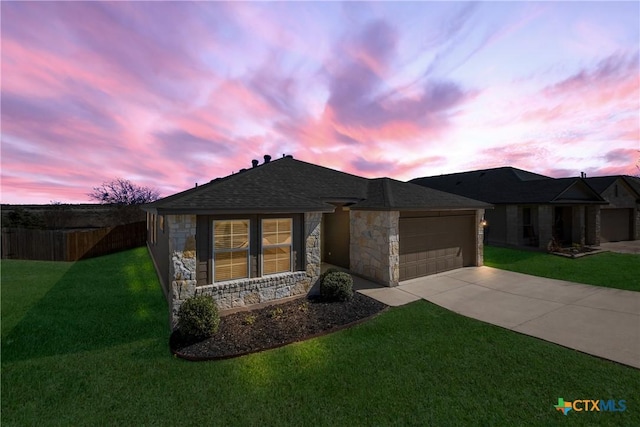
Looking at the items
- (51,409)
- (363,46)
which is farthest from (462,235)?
(51,409)

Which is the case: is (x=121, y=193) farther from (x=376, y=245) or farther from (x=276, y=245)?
(x=376, y=245)

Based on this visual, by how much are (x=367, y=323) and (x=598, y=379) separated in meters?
4.37

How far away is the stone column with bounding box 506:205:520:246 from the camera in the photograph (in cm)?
1873

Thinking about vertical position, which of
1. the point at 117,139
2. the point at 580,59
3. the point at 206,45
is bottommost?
the point at 117,139

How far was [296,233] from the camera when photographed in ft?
29.0

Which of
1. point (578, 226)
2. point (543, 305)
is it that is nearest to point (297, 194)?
point (543, 305)

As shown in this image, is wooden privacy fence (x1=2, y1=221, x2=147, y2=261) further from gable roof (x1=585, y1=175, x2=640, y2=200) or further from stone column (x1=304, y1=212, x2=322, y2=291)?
gable roof (x1=585, y1=175, x2=640, y2=200)

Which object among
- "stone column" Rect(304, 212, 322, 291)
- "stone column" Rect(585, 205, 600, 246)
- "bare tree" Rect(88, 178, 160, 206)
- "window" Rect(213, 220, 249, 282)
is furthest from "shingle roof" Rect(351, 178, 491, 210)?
"bare tree" Rect(88, 178, 160, 206)

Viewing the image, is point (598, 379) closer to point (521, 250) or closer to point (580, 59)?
point (580, 59)

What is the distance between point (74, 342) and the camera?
20.4 feet

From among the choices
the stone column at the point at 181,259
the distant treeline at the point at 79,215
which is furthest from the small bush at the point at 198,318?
the distant treeline at the point at 79,215

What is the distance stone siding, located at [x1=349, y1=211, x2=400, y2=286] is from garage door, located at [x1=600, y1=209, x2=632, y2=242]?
2290 centimetres

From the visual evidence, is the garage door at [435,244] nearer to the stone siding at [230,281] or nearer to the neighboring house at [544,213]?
the stone siding at [230,281]

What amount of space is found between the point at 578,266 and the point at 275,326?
15.4 metres
